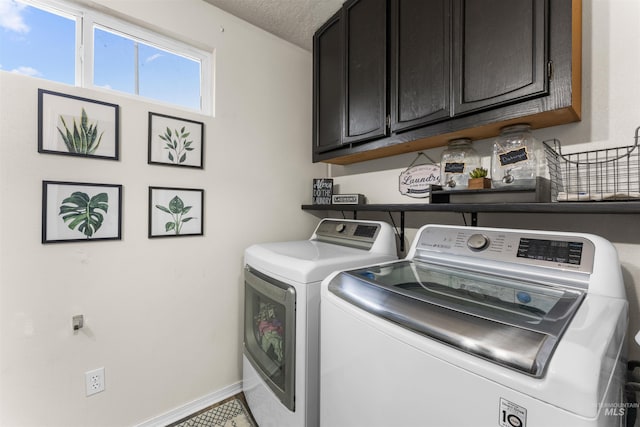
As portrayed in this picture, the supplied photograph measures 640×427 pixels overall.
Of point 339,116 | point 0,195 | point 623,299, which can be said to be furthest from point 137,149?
point 623,299

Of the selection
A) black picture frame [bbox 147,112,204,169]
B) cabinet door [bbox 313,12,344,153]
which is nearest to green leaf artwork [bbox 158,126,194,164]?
black picture frame [bbox 147,112,204,169]

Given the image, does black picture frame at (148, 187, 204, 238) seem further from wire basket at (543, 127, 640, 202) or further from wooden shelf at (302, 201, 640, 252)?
wire basket at (543, 127, 640, 202)

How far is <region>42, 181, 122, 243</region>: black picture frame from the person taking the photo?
130cm

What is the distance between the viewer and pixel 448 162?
1.44 m

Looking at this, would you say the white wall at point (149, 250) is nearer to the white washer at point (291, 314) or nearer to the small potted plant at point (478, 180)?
the white washer at point (291, 314)

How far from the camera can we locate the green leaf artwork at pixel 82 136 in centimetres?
133

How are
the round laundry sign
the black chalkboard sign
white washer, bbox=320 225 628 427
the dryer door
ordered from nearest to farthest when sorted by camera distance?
1. white washer, bbox=320 225 628 427
2. the dryer door
3. the round laundry sign
4. the black chalkboard sign

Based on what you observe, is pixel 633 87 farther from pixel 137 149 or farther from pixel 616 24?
pixel 137 149

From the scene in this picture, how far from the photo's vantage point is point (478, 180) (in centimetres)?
128

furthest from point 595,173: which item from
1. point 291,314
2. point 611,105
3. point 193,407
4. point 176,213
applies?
point 193,407

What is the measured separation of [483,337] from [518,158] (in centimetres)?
89

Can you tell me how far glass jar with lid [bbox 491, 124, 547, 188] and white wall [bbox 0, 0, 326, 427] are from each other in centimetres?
140

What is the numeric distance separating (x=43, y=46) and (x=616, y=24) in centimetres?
251

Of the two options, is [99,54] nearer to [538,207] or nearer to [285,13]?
[285,13]
